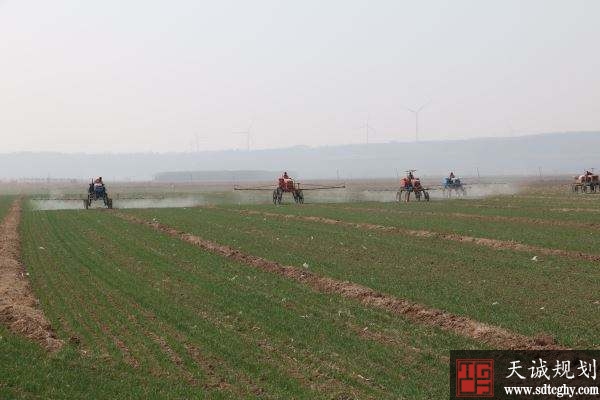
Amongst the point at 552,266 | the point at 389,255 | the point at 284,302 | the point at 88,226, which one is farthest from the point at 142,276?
the point at 88,226

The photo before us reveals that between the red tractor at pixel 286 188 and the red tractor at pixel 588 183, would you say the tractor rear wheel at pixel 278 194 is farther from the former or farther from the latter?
the red tractor at pixel 588 183

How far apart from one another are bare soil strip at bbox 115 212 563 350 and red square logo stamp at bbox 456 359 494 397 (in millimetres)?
1121

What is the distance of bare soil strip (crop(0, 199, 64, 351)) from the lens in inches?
524

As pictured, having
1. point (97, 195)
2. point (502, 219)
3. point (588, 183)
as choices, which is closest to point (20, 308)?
point (502, 219)

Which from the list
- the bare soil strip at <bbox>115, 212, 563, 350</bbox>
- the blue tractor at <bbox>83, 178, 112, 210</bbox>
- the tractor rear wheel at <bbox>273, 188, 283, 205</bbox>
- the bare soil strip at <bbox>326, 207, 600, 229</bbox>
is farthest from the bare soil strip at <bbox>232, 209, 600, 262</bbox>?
the blue tractor at <bbox>83, 178, 112, 210</bbox>

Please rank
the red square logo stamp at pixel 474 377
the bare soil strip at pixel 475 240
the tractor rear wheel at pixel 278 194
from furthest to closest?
the tractor rear wheel at pixel 278 194 < the bare soil strip at pixel 475 240 < the red square logo stamp at pixel 474 377

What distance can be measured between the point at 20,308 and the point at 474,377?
10.4 meters

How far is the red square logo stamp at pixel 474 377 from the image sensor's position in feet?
32.9

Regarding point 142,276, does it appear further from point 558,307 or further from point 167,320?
point 558,307

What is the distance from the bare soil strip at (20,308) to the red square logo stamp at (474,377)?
23.3 ft

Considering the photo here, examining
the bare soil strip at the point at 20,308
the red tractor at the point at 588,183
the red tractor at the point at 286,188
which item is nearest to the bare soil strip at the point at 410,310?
the bare soil strip at the point at 20,308

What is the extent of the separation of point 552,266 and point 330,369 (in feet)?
36.0

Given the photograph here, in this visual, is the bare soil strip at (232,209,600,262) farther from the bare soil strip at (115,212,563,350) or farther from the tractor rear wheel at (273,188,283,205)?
the tractor rear wheel at (273,188,283,205)

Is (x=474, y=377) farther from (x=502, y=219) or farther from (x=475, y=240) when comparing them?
(x=502, y=219)
